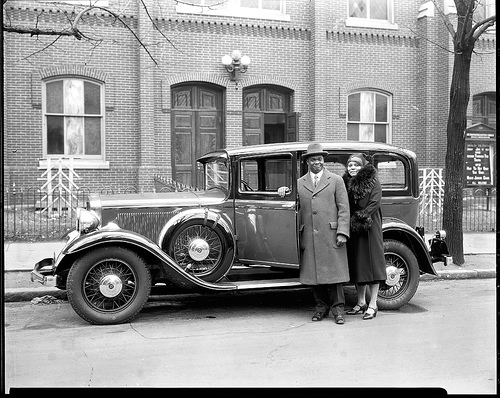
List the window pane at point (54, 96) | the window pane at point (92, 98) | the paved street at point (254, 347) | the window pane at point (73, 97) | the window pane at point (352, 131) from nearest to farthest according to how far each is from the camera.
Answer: the paved street at point (254, 347), the window pane at point (54, 96), the window pane at point (73, 97), the window pane at point (92, 98), the window pane at point (352, 131)

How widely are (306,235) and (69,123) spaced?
10.8 metres

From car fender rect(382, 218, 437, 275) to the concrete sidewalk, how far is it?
2.58 ft

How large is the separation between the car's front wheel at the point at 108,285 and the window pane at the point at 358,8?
1318 centimetres

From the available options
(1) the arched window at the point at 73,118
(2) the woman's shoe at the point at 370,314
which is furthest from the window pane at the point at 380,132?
(2) the woman's shoe at the point at 370,314

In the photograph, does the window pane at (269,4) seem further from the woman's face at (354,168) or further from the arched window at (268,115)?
the woman's face at (354,168)

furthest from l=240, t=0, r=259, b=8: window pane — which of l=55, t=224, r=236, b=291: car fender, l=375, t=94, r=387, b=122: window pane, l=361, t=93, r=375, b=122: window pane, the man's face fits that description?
l=55, t=224, r=236, b=291: car fender

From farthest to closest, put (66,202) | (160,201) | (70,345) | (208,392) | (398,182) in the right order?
(66,202) < (398,182) < (160,201) < (70,345) < (208,392)

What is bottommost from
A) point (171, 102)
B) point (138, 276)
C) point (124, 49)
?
point (138, 276)

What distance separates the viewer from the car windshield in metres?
7.54

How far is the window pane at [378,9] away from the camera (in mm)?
17906

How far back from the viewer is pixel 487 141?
52.7 feet

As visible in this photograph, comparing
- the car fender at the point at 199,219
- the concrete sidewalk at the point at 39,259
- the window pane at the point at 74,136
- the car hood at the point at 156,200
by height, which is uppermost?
the window pane at the point at 74,136

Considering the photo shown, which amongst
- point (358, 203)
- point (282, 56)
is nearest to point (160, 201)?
point (358, 203)

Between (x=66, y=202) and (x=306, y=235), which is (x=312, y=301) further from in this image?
(x=66, y=202)
